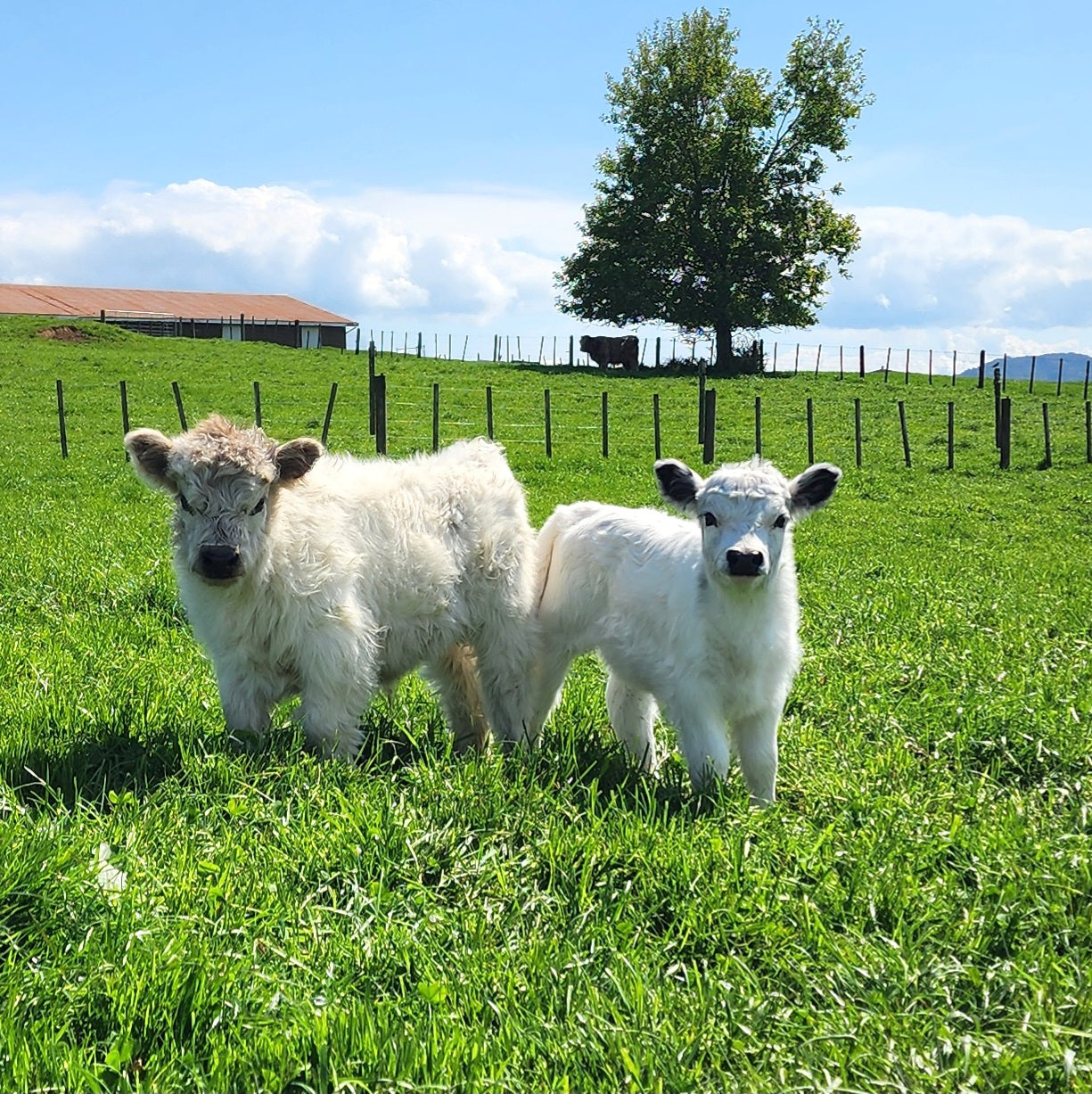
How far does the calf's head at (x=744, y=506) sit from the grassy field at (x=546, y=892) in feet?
3.50

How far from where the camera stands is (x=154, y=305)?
254ft

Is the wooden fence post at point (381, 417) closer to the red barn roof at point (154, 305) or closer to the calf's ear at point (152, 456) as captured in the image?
the calf's ear at point (152, 456)

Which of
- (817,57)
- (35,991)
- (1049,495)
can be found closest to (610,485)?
(1049,495)

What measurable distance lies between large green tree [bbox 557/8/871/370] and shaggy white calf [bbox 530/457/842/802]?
50058mm

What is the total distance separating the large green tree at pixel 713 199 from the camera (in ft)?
183

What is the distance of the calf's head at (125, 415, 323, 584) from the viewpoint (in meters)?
5.71

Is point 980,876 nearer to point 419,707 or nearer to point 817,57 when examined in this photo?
point 419,707

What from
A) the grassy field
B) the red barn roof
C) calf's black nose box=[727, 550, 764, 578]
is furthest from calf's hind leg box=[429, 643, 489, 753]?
the red barn roof

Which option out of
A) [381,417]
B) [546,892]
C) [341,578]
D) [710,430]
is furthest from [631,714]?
[381,417]

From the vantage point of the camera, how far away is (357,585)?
6.11m

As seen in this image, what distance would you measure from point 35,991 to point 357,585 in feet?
9.84

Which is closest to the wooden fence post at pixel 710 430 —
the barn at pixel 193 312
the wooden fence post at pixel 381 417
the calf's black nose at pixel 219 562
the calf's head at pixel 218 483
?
the wooden fence post at pixel 381 417

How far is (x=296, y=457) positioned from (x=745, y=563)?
8.01 ft

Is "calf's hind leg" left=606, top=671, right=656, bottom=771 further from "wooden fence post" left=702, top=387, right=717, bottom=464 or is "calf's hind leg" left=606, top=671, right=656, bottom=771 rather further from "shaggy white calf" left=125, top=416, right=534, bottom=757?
"wooden fence post" left=702, top=387, right=717, bottom=464
